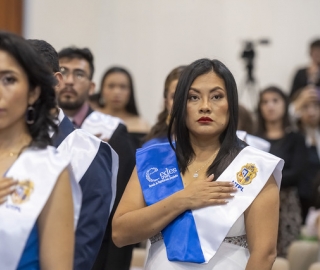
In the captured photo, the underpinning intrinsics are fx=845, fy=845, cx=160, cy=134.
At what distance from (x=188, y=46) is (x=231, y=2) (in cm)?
71

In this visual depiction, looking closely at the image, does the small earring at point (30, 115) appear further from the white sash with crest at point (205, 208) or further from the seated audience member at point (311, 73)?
the seated audience member at point (311, 73)

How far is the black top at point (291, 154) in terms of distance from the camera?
5859 millimetres

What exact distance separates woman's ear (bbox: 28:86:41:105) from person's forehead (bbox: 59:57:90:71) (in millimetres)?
1947

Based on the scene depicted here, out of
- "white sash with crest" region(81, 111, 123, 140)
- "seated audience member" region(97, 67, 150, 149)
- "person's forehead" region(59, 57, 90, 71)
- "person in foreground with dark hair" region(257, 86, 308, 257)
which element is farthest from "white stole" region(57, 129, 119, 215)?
"person in foreground with dark hair" region(257, 86, 308, 257)

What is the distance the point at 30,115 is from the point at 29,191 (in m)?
0.22

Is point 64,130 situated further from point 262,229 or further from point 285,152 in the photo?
point 285,152

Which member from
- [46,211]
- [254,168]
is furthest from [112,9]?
[46,211]

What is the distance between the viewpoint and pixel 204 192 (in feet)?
9.66

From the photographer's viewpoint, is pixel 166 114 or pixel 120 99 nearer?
pixel 166 114

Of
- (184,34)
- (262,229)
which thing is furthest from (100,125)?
(184,34)

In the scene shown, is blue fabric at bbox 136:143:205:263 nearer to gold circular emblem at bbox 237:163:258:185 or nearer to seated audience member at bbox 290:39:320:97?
gold circular emblem at bbox 237:163:258:185

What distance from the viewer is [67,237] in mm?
2262

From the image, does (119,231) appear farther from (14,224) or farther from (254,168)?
(14,224)

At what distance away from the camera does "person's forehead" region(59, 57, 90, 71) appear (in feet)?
14.0
